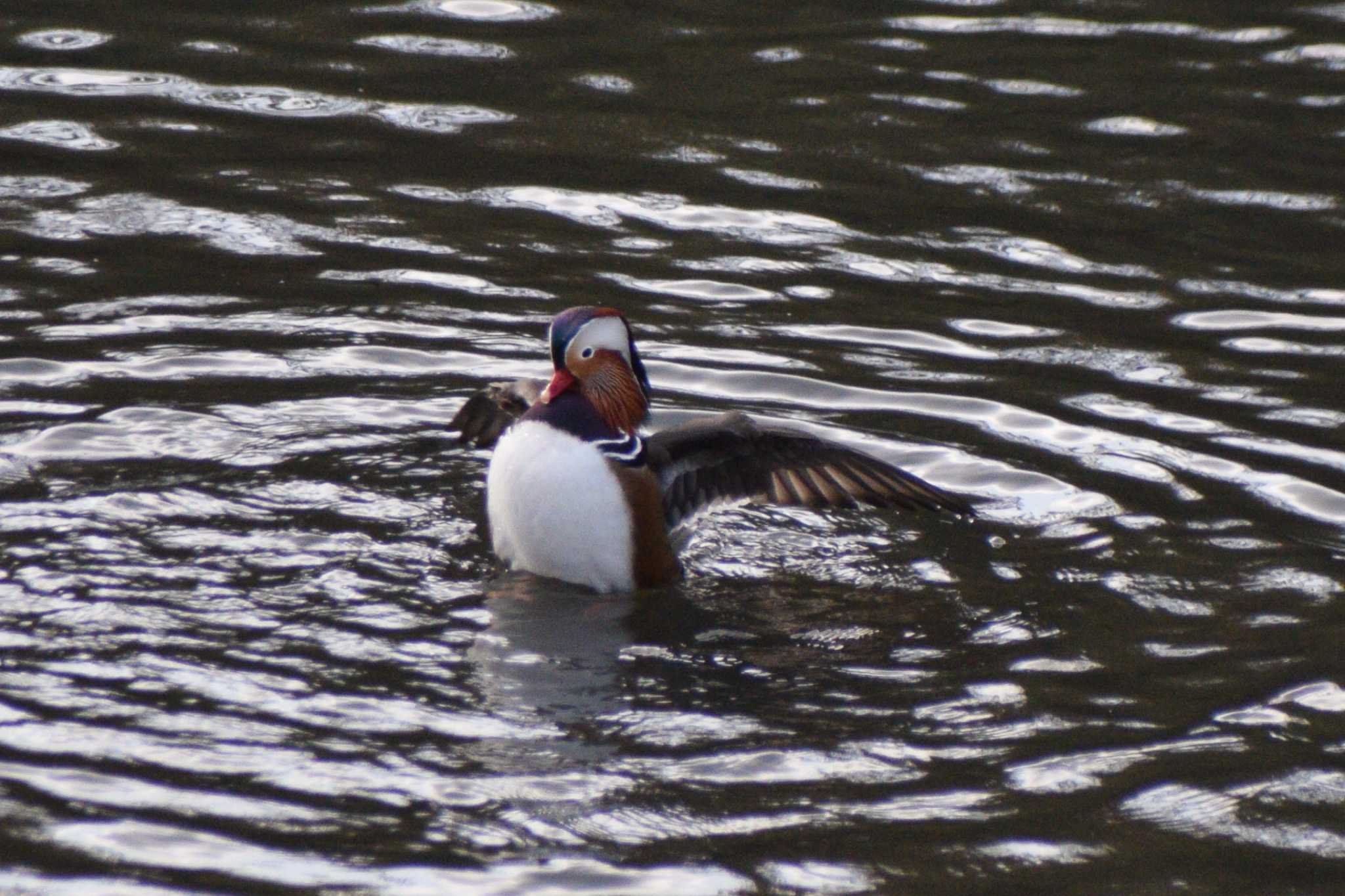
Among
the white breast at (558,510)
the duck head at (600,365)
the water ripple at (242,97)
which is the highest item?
the water ripple at (242,97)

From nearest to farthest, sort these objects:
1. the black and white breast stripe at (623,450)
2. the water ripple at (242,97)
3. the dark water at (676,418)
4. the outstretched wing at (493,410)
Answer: the dark water at (676,418)
the black and white breast stripe at (623,450)
the outstretched wing at (493,410)
the water ripple at (242,97)

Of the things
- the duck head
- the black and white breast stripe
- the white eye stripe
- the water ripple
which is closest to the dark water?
the water ripple

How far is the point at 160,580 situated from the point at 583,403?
1.67 metres

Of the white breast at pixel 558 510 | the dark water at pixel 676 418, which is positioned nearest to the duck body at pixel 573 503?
the white breast at pixel 558 510

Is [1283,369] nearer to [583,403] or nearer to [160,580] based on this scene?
[583,403]

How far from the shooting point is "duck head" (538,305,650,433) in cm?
702

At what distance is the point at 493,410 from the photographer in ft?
25.4

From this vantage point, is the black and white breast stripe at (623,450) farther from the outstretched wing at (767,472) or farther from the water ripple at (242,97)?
the water ripple at (242,97)

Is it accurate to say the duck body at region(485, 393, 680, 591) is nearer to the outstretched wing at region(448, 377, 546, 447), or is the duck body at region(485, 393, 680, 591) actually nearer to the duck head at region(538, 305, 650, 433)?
the duck head at region(538, 305, 650, 433)

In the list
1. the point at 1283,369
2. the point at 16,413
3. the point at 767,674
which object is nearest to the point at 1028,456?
the point at 1283,369

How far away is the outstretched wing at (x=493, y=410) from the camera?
7.51m

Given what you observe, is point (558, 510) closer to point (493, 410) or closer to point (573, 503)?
point (573, 503)

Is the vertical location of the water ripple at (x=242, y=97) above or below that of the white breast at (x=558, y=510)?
above

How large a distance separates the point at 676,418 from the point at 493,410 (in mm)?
914
